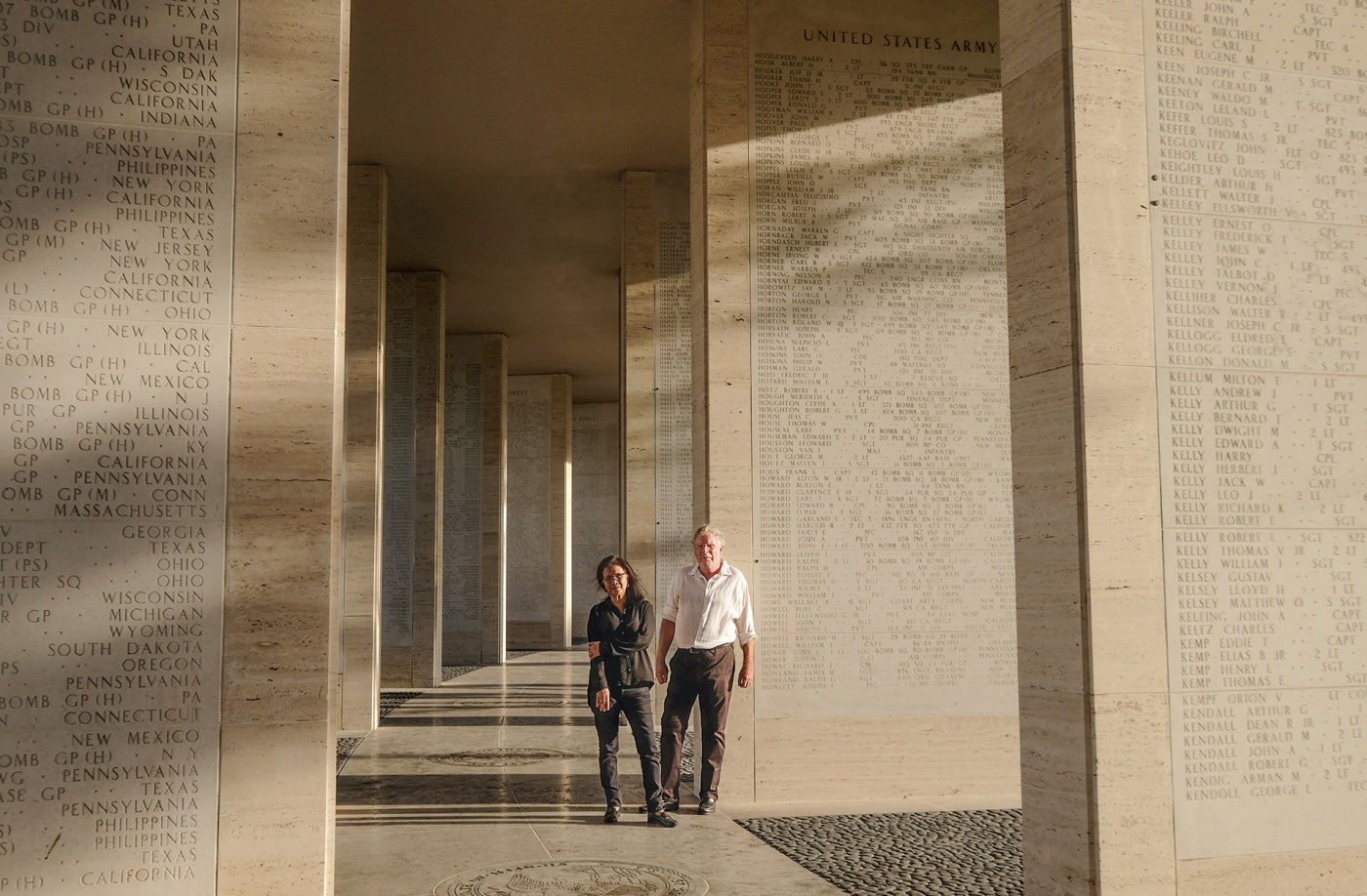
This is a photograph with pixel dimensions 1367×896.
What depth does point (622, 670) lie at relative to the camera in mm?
7211

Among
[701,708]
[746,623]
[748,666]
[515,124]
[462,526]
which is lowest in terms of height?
[701,708]

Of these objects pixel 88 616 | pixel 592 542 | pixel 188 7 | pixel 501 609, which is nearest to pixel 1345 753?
pixel 88 616

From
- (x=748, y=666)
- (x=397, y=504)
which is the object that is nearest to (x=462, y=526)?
→ (x=397, y=504)

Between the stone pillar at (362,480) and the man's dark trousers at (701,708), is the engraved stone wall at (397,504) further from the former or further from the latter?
the man's dark trousers at (701,708)

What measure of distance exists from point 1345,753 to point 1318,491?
981 mm

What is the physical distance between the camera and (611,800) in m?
7.28

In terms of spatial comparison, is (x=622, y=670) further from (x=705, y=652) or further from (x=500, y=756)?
(x=500, y=756)

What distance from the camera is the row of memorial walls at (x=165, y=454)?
3.84 meters

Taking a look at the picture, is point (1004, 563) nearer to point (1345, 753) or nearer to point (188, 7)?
point (1345, 753)

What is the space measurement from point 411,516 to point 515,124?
20.6 feet

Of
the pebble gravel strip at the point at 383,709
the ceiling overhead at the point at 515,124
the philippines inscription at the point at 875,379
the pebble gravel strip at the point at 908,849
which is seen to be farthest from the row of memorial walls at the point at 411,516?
the pebble gravel strip at the point at 908,849

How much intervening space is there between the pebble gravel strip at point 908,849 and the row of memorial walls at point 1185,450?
1.35 meters

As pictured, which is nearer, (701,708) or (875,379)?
(701,708)

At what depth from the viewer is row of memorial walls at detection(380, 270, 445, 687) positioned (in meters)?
16.2
